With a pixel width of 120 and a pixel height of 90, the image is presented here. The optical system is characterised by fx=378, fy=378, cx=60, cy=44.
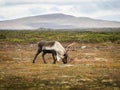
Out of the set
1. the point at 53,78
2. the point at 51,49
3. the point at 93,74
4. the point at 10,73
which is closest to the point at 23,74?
the point at 10,73

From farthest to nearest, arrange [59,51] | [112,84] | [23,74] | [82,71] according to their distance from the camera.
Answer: [59,51]
[82,71]
[23,74]
[112,84]

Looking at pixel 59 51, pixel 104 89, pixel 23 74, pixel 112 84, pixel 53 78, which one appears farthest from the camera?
pixel 59 51

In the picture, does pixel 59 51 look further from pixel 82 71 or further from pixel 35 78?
pixel 35 78

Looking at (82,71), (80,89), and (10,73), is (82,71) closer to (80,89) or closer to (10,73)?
(10,73)

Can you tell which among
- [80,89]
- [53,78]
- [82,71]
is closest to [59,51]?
[82,71]

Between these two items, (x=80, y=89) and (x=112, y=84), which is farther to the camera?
(x=112, y=84)

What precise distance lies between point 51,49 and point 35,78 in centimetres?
795

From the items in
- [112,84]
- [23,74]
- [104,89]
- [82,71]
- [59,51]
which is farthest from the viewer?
[59,51]

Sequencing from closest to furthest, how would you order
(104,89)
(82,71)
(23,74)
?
1. (104,89)
2. (23,74)
3. (82,71)

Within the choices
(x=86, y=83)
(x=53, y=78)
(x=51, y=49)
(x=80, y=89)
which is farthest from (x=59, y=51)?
(x=80, y=89)

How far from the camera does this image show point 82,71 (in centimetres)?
2555

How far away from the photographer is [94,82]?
20.5 meters

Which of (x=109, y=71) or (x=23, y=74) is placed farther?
(x=109, y=71)

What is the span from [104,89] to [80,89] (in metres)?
1.15
